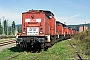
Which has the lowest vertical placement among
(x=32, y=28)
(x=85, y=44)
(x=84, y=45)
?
(x=84, y=45)

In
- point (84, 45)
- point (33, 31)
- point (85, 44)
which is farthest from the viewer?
point (85, 44)

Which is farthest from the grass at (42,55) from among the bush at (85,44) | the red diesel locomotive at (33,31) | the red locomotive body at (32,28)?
the bush at (85,44)

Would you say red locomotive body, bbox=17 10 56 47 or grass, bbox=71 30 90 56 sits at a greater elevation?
red locomotive body, bbox=17 10 56 47

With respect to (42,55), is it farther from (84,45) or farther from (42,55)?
(84,45)

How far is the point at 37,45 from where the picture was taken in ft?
54.0

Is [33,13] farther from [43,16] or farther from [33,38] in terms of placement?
[33,38]

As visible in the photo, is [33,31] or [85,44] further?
[85,44]

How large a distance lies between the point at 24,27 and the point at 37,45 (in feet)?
6.45

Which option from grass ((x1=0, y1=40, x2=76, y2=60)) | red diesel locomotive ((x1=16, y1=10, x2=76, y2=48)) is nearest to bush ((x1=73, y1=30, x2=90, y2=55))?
grass ((x1=0, y1=40, x2=76, y2=60))

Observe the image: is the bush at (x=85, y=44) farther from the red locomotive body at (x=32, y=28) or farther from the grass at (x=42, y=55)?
the red locomotive body at (x=32, y=28)

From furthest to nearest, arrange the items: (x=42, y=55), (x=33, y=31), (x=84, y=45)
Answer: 1. (x=84, y=45)
2. (x=33, y=31)
3. (x=42, y=55)

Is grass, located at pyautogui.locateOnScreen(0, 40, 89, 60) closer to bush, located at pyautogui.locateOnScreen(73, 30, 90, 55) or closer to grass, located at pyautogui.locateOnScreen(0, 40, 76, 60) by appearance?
grass, located at pyautogui.locateOnScreen(0, 40, 76, 60)

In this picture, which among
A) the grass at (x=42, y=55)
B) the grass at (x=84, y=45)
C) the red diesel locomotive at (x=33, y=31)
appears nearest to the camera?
the grass at (x=42, y=55)

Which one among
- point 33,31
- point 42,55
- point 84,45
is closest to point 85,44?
point 84,45
